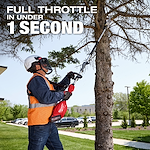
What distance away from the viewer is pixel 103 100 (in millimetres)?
4484

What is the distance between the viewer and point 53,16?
17.7 feet

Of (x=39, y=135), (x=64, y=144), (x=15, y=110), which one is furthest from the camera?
(x=15, y=110)

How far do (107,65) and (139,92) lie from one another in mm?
18471

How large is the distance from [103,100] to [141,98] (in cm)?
1868

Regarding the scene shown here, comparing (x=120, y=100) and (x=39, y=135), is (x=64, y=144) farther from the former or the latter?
(x=120, y=100)

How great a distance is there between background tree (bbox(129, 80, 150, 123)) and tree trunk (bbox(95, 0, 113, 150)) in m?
17.6

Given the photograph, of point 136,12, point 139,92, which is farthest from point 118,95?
point 136,12

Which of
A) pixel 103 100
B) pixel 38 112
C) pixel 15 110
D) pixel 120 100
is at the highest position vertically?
pixel 103 100

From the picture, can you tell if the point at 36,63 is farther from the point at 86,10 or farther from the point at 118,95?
the point at 118,95

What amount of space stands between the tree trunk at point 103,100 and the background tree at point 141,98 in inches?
692

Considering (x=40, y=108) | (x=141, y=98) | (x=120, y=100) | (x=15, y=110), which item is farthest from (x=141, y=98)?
(x=120, y=100)

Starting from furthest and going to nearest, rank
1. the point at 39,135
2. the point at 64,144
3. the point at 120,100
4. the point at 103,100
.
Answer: the point at 120,100 → the point at 64,144 → the point at 103,100 → the point at 39,135

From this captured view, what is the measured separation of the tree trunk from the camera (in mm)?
4402

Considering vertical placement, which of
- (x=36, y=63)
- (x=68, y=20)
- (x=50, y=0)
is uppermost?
(x=50, y=0)
